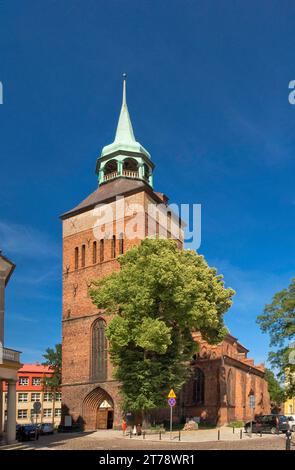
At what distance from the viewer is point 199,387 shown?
46.0 metres

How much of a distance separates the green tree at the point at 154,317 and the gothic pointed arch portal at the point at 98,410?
8407 millimetres

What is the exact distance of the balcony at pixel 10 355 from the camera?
2430 centimetres

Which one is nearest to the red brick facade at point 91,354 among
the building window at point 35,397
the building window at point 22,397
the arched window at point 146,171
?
the arched window at point 146,171

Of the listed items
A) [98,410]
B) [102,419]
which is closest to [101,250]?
[98,410]

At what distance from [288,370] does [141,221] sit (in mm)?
16158

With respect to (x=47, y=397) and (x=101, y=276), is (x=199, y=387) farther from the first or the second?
(x=47, y=397)

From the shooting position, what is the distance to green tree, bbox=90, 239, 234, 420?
103ft

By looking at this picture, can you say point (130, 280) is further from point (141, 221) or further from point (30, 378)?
point (30, 378)

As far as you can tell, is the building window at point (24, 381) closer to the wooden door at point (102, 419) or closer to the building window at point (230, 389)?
the building window at point (230, 389)

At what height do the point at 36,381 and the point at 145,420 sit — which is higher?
the point at 145,420

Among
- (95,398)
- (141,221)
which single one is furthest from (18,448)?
(141,221)

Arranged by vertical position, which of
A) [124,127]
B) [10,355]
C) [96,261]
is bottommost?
[10,355]

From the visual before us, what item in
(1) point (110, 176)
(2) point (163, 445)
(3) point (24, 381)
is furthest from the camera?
(3) point (24, 381)

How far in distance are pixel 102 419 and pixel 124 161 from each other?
22.6 m
